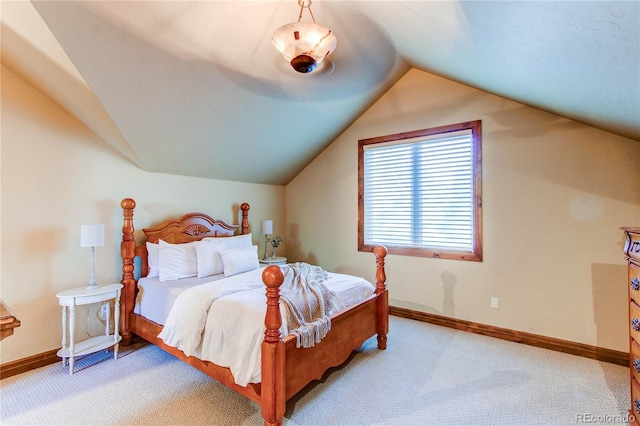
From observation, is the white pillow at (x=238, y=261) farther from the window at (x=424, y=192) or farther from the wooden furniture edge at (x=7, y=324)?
the wooden furniture edge at (x=7, y=324)

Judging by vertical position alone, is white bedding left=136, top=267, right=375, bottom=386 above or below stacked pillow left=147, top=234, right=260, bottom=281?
below

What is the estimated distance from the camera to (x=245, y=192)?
178 inches

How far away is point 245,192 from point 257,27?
2610mm

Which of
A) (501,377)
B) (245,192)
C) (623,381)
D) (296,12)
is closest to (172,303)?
(245,192)

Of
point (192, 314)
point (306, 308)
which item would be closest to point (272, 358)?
point (306, 308)

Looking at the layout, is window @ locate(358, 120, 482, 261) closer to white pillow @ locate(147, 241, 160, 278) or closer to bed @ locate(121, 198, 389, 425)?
bed @ locate(121, 198, 389, 425)

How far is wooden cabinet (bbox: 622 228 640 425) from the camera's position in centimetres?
173

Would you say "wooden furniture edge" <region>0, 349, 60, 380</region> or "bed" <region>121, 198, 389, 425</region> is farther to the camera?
"wooden furniture edge" <region>0, 349, 60, 380</region>

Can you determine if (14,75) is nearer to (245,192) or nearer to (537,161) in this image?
(245,192)

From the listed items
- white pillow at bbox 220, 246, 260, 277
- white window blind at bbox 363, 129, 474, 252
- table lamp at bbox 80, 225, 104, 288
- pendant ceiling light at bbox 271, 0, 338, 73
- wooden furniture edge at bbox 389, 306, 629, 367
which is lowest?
wooden furniture edge at bbox 389, 306, 629, 367

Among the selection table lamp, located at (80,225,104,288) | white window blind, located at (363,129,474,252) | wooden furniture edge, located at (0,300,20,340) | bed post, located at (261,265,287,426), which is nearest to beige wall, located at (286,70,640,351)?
white window blind, located at (363,129,474,252)

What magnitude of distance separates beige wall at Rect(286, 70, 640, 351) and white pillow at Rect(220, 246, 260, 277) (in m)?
1.89

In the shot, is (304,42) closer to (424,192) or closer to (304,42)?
(304,42)

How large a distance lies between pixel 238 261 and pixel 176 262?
634mm
